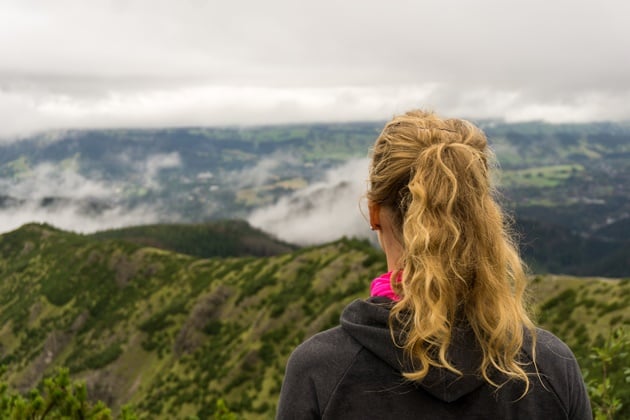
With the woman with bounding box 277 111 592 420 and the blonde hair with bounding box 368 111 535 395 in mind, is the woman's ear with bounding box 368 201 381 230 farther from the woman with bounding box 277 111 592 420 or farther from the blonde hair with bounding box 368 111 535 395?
the woman with bounding box 277 111 592 420

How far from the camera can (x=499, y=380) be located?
3895 mm

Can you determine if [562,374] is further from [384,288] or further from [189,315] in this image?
[189,315]

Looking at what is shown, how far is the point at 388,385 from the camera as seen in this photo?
3.89 m

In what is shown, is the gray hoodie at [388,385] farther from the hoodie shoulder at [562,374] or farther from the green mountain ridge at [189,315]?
the green mountain ridge at [189,315]

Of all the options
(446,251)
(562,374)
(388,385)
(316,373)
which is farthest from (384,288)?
(562,374)

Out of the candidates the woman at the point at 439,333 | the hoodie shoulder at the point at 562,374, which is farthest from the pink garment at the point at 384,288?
the hoodie shoulder at the point at 562,374

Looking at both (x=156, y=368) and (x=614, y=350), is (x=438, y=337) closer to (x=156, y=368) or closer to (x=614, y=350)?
(x=614, y=350)

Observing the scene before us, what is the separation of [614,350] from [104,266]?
6176 inches

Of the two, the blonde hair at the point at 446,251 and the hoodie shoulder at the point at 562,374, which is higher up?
the blonde hair at the point at 446,251

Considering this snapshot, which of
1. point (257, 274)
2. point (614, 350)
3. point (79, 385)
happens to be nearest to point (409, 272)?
point (614, 350)

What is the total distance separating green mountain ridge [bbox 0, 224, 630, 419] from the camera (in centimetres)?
4411

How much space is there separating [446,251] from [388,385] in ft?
3.90

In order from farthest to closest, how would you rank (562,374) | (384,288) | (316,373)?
1. (384,288)
2. (562,374)
3. (316,373)

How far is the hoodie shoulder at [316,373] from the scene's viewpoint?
3928 millimetres
